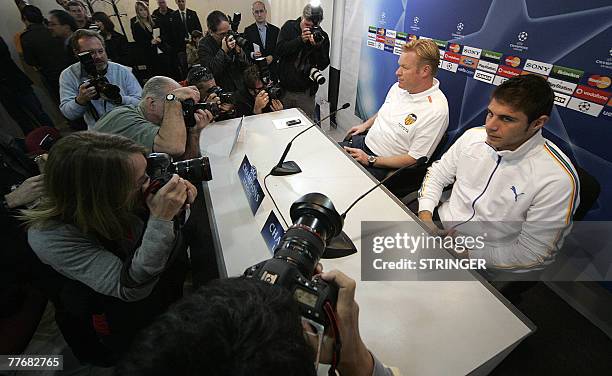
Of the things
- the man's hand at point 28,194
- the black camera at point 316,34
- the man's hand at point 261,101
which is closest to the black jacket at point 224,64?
the man's hand at point 261,101

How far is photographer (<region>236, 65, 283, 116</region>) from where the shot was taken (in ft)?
7.77

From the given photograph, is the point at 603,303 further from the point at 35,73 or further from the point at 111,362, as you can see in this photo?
the point at 35,73

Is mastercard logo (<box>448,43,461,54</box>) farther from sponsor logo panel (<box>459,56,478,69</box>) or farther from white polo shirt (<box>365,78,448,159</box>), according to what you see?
white polo shirt (<box>365,78,448,159</box>)

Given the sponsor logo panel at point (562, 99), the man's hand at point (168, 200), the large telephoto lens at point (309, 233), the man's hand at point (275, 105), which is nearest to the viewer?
the large telephoto lens at point (309, 233)

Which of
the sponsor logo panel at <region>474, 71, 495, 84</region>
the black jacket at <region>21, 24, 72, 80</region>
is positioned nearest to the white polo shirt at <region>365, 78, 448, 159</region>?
the sponsor logo panel at <region>474, 71, 495, 84</region>

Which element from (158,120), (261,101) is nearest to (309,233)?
(158,120)

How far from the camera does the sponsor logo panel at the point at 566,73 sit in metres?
1.63

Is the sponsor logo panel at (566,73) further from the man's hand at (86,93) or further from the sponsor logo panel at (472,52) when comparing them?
the man's hand at (86,93)

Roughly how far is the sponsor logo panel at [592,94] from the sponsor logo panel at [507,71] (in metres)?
0.40

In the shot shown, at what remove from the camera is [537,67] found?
5.99 ft

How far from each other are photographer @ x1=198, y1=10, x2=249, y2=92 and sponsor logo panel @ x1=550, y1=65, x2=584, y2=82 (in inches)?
87.5

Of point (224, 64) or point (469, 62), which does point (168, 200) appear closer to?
point (224, 64)

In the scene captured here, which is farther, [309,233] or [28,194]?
[28,194]

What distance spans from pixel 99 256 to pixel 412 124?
1877 millimetres
